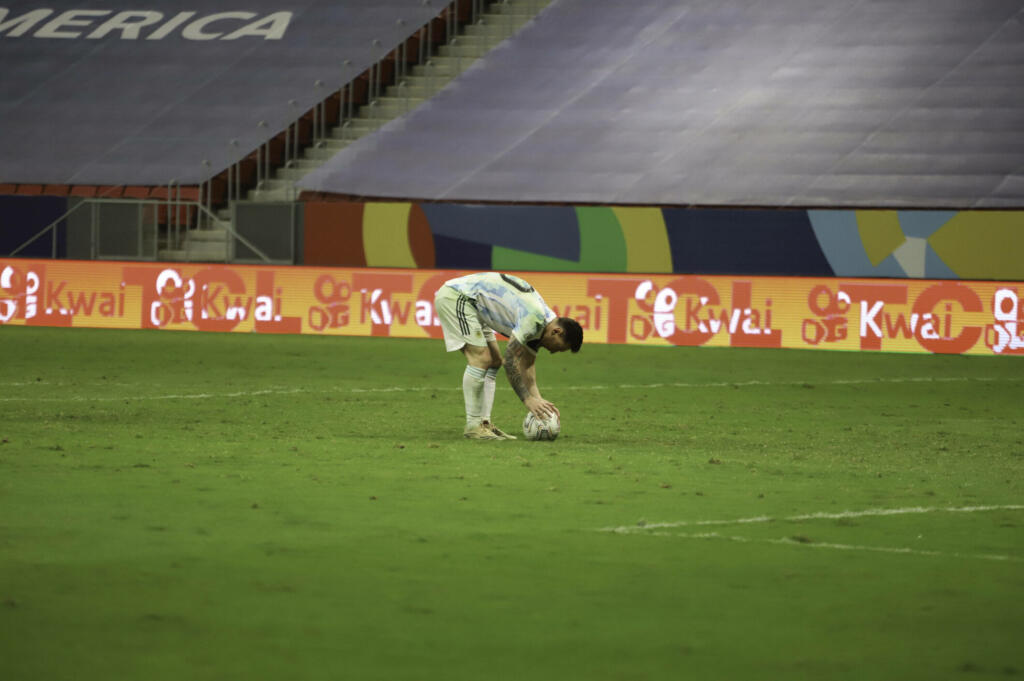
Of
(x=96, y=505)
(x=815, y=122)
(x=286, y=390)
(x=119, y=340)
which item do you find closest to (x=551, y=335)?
(x=96, y=505)

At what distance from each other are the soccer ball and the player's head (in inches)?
27.4

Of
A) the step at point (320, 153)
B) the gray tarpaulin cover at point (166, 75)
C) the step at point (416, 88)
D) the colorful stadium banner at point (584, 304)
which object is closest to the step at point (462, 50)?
the gray tarpaulin cover at point (166, 75)

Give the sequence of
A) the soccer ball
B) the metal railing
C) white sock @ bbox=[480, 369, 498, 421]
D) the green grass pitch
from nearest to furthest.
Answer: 1. the green grass pitch
2. the soccer ball
3. white sock @ bbox=[480, 369, 498, 421]
4. the metal railing

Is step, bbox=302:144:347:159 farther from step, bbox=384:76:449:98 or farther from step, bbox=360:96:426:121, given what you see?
step, bbox=384:76:449:98

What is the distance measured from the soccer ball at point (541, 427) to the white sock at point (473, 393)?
0.45 metres

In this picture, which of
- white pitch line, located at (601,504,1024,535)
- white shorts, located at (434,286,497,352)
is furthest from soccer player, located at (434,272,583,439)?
white pitch line, located at (601,504,1024,535)

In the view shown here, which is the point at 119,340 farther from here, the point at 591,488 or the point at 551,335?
the point at 591,488

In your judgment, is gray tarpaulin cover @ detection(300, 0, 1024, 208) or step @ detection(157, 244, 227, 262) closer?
gray tarpaulin cover @ detection(300, 0, 1024, 208)

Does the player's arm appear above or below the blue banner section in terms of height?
below

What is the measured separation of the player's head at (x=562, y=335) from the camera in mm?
12859

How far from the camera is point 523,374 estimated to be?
13.3 metres

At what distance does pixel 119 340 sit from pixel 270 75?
51.6 ft

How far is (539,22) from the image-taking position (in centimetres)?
4078

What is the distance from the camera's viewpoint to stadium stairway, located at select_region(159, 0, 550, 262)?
3628cm
